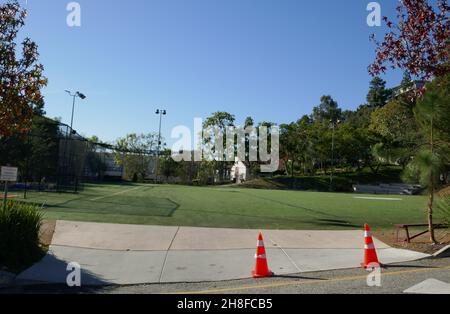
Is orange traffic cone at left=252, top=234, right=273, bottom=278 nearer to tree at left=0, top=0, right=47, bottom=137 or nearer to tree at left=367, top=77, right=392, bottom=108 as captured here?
tree at left=0, top=0, right=47, bottom=137

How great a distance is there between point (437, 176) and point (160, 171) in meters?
73.5

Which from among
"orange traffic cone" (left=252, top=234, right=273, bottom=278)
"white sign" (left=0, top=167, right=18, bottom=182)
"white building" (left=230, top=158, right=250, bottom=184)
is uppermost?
"white building" (left=230, top=158, right=250, bottom=184)

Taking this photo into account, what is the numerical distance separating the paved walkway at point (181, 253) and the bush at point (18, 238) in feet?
0.95

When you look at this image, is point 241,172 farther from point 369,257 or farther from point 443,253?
point 369,257

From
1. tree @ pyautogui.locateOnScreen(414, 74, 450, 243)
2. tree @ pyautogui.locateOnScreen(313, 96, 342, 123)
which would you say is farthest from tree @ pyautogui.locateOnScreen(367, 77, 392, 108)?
tree @ pyautogui.locateOnScreen(414, 74, 450, 243)

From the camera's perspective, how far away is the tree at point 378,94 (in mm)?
113938

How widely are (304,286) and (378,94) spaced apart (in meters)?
117

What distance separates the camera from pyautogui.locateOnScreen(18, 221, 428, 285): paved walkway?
7.35 metres

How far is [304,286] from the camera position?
21.5 feet

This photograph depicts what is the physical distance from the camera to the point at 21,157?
2772 centimetres

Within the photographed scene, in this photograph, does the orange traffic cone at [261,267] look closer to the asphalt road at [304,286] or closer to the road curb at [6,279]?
the asphalt road at [304,286]

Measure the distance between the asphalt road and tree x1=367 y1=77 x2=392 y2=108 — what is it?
11102cm

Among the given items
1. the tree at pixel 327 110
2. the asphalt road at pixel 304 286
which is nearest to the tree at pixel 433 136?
the asphalt road at pixel 304 286
